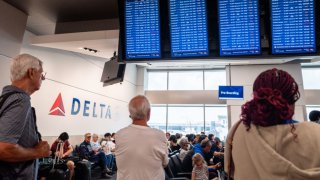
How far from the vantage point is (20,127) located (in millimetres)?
1296

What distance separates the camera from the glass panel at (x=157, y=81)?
13086mm

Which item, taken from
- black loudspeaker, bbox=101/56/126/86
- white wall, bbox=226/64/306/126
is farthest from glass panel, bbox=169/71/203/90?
black loudspeaker, bbox=101/56/126/86

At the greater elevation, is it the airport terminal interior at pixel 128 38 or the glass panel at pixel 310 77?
the glass panel at pixel 310 77

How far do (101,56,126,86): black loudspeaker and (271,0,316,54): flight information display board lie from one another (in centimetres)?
224

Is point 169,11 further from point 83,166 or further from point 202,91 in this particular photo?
point 202,91

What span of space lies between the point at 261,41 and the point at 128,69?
9758 mm

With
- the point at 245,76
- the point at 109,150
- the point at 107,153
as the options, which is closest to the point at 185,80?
the point at 245,76

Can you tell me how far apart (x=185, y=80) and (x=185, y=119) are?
2.06 meters

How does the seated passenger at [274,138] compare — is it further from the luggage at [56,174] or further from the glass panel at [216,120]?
the glass panel at [216,120]

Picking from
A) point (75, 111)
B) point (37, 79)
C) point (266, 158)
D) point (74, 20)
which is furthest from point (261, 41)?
point (75, 111)

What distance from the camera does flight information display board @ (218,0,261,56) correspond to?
7.98ft

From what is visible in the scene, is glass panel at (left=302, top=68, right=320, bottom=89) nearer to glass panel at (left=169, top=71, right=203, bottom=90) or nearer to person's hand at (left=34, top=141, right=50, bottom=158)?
glass panel at (left=169, top=71, right=203, bottom=90)

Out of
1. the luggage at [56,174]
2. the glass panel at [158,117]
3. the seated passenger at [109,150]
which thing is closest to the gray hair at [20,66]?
the luggage at [56,174]

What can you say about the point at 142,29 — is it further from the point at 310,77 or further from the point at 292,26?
the point at 310,77
